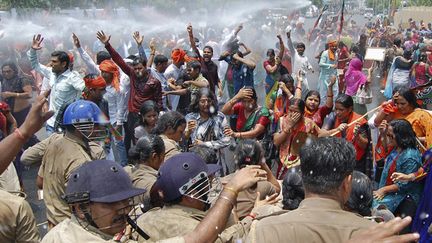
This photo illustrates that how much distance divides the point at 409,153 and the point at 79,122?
2.79 meters

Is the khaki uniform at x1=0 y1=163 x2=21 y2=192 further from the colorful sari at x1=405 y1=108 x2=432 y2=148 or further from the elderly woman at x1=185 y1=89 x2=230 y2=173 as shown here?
the colorful sari at x1=405 y1=108 x2=432 y2=148

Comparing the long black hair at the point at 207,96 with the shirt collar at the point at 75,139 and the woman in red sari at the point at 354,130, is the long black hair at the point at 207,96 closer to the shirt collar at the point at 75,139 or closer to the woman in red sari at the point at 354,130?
the woman in red sari at the point at 354,130

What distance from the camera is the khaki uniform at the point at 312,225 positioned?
2.22 metres

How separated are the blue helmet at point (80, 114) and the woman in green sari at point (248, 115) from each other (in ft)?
7.72

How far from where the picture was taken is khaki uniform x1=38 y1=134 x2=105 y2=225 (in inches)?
143

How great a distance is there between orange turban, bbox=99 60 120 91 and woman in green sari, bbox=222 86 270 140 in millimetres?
1739

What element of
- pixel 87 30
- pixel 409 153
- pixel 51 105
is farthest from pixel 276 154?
pixel 87 30

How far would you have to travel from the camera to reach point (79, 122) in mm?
3807

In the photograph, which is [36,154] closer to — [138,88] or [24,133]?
[24,133]

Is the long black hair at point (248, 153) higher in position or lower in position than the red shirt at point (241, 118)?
higher

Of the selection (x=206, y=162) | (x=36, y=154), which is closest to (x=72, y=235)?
(x=36, y=154)

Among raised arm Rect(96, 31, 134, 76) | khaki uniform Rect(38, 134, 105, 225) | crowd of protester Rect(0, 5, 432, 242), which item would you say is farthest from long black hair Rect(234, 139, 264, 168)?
raised arm Rect(96, 31, 134, 76)

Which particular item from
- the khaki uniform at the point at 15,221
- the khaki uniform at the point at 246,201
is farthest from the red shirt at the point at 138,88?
the khaki uniform at the point at 15,221

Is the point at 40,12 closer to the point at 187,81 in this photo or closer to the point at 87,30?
the point at 87,30
